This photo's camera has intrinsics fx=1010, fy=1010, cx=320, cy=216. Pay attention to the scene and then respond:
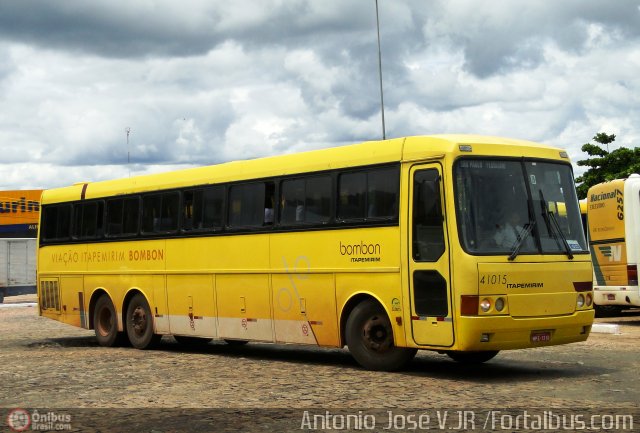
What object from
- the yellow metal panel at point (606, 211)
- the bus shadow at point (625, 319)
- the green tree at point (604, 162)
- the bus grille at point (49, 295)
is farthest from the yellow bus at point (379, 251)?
the green tree at point (604, 162)

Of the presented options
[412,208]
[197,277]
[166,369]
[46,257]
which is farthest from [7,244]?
[412,208]

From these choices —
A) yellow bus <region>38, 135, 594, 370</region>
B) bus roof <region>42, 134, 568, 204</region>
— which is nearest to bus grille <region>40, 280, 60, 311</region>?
bus roof <region>42, 134, 568, 204</region>

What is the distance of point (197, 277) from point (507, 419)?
9193 millimetres

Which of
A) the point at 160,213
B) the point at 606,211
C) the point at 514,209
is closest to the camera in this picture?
the point at 514,209

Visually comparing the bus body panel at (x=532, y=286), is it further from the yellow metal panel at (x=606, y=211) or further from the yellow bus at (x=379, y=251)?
the yellow metal panel at (x=606, y=211)

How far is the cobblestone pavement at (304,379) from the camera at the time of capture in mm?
10797

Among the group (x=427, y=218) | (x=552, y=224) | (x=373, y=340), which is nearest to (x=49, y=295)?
(x=373, y=340)

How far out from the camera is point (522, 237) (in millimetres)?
12953

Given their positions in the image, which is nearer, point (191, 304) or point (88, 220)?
point (191, 304)

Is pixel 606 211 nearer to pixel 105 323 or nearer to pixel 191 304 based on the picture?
pixel 191 304

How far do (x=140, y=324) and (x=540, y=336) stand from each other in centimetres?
904

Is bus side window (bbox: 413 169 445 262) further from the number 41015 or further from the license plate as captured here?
the license plate

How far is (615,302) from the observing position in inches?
920

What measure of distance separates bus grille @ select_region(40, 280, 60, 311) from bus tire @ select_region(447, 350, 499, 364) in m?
10.3
